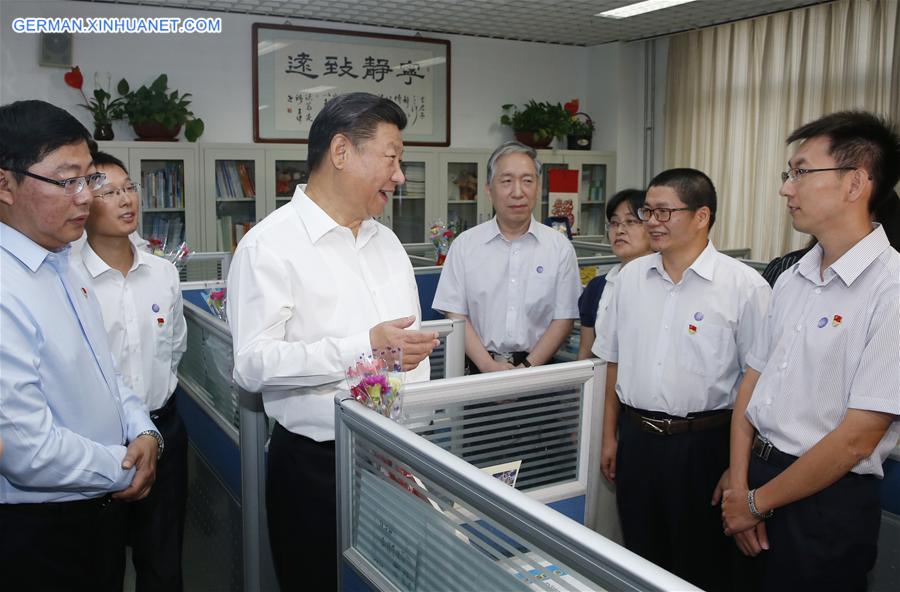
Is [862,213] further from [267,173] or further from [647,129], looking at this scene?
[647,129]

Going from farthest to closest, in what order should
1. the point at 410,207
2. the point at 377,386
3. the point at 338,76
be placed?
the point at 410,207 → the point at 338,76 → the point at 377,386

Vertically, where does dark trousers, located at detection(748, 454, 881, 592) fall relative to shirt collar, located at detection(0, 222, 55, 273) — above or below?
below

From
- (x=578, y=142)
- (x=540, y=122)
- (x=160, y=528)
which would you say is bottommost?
(x=160, y=528)

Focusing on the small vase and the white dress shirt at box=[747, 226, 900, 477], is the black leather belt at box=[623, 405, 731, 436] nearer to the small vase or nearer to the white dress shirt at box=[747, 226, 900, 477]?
the white dress shirt at box=[747, 226, 900, 477]

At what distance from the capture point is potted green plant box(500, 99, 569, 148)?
700cm

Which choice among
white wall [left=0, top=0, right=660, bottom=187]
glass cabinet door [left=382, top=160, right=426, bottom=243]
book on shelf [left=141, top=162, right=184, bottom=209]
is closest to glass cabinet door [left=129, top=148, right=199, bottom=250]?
book on shelf [left=141, top=162, right=184, bottom=209]

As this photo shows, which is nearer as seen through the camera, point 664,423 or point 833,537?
point 833,537

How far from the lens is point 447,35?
701cm

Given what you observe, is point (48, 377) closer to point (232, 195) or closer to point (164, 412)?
point (164, 412)

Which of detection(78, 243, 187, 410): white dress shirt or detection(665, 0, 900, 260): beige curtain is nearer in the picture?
detection(78, 243, 187, 410): white dress shirt

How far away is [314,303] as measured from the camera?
5.16ft

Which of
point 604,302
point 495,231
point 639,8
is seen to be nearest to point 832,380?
point 604,302

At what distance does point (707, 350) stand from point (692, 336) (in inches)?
2.1

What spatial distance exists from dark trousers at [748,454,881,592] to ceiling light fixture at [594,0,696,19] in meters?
4.82
